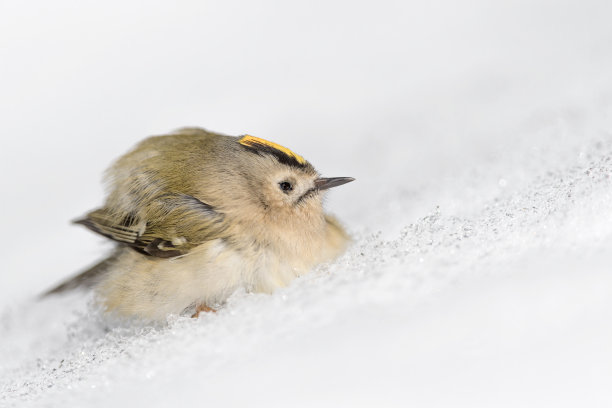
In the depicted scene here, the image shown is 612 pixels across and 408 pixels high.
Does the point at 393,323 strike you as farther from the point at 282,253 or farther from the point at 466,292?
the point at 282,253

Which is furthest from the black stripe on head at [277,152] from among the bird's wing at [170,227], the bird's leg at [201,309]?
the bird's leg at [201,309]

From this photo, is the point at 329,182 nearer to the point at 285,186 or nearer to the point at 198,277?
the point at 285,186

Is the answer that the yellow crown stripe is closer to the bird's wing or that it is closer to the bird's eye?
the bird's eye

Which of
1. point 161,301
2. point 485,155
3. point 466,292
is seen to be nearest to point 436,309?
point 466,292

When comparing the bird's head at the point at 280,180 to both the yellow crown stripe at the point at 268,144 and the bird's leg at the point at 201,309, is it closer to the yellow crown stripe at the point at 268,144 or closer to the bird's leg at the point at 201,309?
the yellow crown stripe at the point at 268,144

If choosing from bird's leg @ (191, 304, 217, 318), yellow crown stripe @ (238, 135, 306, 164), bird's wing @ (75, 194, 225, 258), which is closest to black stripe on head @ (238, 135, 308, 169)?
yellow crown stripe @ (238, 135, 306, 164)

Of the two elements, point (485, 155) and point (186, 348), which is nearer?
point (186, 348)

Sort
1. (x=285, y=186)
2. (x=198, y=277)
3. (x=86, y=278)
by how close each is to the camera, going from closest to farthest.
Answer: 1. (x=198, y=277)
2. (x=285, y=186)
3. (x=86, y=278)

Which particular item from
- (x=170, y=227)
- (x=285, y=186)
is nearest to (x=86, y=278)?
(x=170, y=227)
